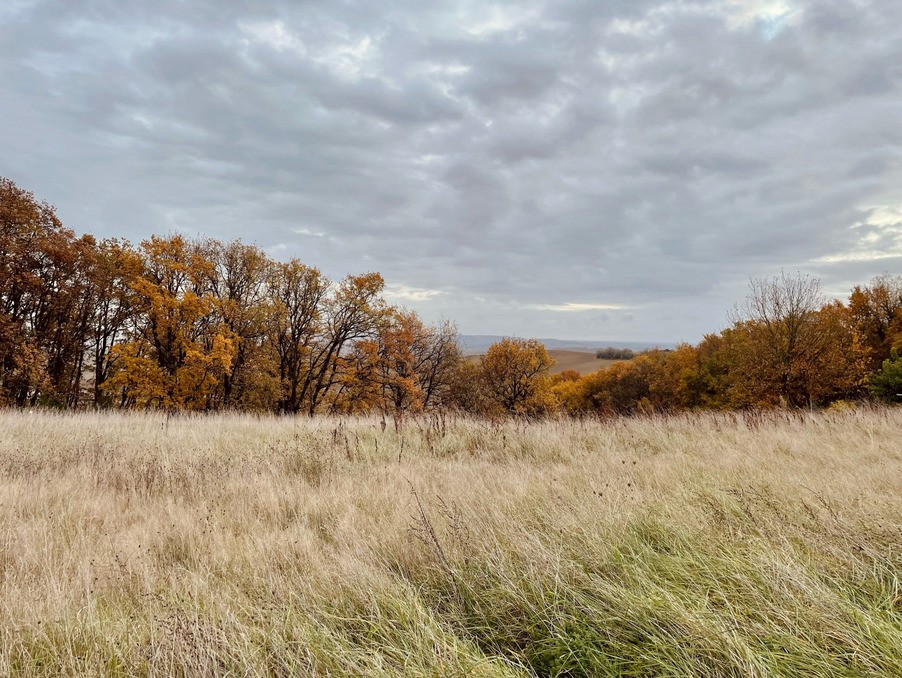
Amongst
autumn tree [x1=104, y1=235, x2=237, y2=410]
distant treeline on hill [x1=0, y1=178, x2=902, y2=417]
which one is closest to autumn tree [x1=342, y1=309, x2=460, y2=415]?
distant treeline on hill [x1=0, y1=178, x2=902, y2=417]

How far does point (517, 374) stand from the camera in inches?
2064

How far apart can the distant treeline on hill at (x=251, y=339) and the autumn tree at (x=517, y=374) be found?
11.2ft

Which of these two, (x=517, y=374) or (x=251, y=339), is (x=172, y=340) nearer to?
(x=251, y=339)

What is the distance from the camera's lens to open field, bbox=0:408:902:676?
2.26 metres

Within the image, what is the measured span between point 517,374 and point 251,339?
31796mm

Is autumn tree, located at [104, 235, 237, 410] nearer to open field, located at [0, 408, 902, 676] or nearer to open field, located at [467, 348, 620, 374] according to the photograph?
open field, located at [0, 408, 902, 676]

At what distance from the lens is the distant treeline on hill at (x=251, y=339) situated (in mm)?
23453

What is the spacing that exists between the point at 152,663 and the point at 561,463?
551 cm

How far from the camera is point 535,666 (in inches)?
91.7

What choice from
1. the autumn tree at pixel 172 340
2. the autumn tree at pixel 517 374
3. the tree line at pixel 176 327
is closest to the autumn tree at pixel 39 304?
the tree line at pixel 176 327

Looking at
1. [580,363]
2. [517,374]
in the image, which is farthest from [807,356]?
[580,363]

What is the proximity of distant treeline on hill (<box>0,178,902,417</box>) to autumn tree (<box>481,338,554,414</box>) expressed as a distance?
3399 mm

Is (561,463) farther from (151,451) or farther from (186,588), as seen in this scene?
(151,451)

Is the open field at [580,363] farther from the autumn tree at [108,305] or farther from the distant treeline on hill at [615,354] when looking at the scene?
the autumn tree at [108,305]
